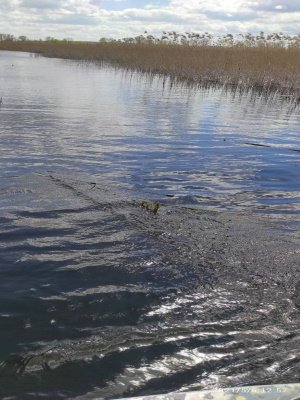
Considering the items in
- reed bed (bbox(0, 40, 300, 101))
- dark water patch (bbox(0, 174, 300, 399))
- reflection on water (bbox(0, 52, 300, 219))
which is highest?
reed bed (bbox(0, 40, 300, 101))

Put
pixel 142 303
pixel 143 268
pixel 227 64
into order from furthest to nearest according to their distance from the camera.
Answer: pixel 227 64
pixel 143 268
pixel 142 303

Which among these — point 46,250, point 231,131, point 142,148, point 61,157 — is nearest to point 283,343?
point 46,250

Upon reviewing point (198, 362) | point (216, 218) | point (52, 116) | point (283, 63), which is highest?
point (283, 63)

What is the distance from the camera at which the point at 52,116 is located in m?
12.3

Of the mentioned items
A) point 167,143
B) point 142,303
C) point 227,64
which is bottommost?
point 142,303

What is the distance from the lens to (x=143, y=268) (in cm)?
395

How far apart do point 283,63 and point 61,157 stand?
16626 millimetres

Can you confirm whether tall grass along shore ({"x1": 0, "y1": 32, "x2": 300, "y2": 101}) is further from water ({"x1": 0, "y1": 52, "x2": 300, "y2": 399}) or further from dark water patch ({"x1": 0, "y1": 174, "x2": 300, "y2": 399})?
dark water patch ({"x1": 0, "y1": 174, "x2": 300, "y2": 399})

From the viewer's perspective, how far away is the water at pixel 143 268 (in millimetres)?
2744

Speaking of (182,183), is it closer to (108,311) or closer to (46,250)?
(46,250)

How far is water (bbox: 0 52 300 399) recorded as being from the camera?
9.00 ft

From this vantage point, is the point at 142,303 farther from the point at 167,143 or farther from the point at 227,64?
the point at 227,64

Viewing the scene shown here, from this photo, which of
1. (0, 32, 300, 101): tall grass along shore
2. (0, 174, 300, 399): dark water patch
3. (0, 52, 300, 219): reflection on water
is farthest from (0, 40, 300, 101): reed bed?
(0, 174, 300, 399): dark water patch

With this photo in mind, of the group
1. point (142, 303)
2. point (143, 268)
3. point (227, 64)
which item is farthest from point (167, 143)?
point (227, 64)
